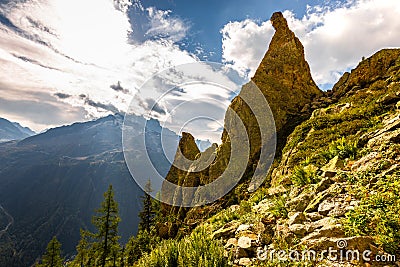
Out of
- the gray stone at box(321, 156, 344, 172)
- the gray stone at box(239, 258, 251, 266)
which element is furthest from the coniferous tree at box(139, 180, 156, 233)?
the gray stone at box(239, 258, 251, 266)

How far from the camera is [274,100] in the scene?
34438mm

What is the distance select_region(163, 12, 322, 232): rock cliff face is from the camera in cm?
3045

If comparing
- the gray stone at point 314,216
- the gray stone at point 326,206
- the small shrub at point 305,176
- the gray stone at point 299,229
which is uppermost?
the small shrub at point 305,176

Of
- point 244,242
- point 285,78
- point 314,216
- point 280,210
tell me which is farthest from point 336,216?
point 285,78

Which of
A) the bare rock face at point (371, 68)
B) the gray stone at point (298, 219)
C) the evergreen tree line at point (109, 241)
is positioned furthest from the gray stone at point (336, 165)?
the bare rock face at point (371, 68)

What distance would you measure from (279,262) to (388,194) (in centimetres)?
301

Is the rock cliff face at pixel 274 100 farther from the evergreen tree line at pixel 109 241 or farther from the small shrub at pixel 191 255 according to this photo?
the small shrub at pixel 191 255

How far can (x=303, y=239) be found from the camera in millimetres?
5156

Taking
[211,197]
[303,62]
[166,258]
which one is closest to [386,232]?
[166,258]

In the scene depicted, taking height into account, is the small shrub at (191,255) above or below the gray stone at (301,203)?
below

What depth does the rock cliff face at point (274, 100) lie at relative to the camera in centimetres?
3045

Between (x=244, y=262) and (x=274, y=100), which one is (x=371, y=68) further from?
(x=244, y=262)

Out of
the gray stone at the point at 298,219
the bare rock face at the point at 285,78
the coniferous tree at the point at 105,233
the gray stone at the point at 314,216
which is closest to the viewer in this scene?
the gray stone at the point at 314,216

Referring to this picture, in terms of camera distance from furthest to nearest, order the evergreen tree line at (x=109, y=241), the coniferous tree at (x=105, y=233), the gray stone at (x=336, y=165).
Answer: the evergreen tree line at (x=109, y=241)
the coniferous tree at (x=105, y=233)
the gray stone at (x=336, y=165)
